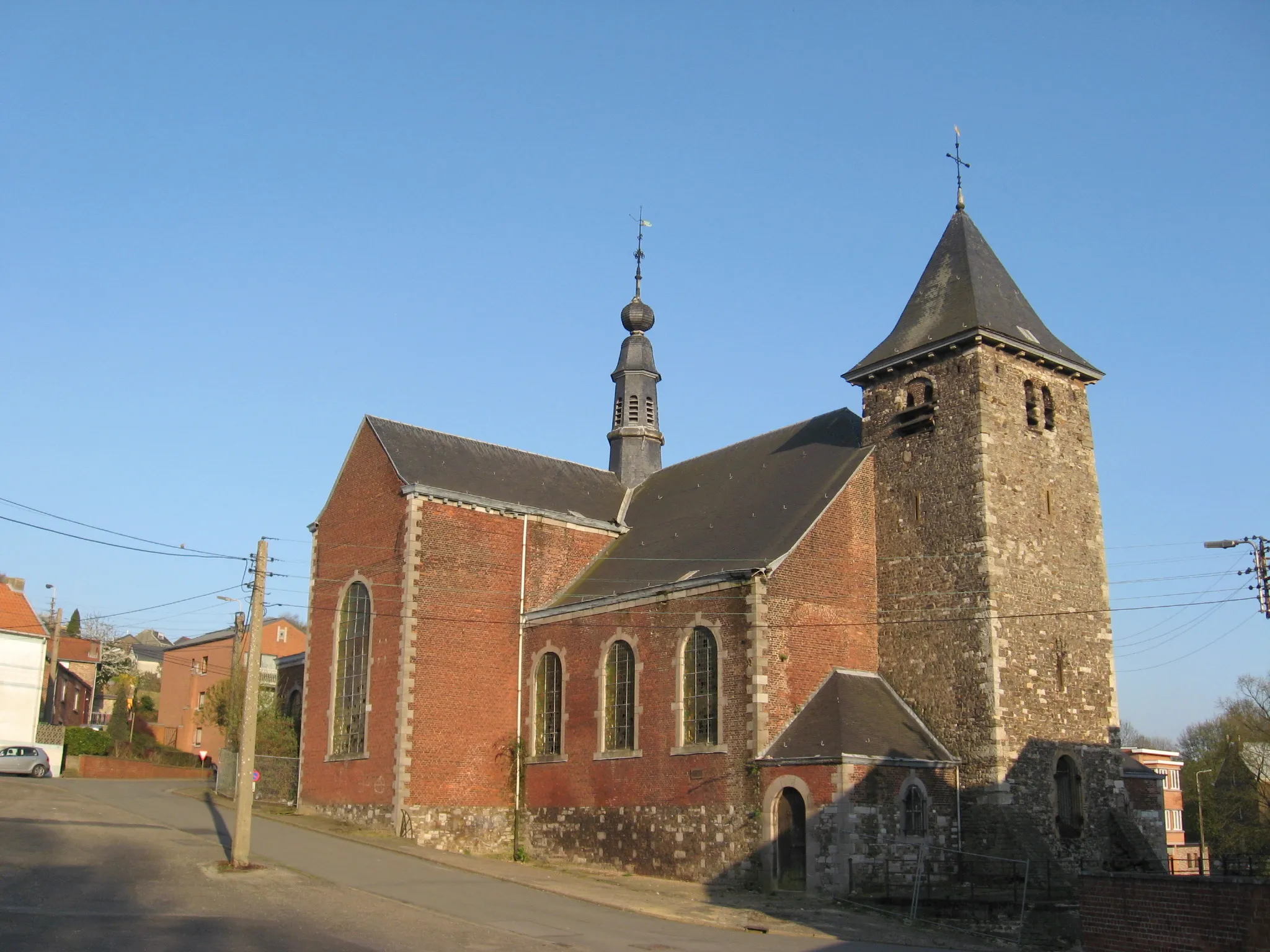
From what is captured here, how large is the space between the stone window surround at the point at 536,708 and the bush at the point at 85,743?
19954mm

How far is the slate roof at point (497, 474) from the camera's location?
30.1 meters

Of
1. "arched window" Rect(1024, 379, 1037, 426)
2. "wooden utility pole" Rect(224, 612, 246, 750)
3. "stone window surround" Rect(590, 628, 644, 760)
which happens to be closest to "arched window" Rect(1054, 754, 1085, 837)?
A: "arched window" Rect(1024, 379, 1037, 426)

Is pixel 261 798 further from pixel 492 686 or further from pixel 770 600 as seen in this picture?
pixel 770 600

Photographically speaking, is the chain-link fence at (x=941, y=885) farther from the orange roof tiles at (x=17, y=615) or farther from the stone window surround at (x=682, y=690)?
the orange roof tiles at (x=17, y=615)

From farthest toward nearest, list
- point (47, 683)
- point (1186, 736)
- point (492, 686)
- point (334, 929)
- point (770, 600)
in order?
1. point (1186, 736)
2. point (47, 683)
3. point (492, 686)
4. point (770, 600)
5. point (334, 929)

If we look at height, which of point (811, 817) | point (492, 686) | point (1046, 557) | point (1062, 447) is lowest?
point (811, 817)

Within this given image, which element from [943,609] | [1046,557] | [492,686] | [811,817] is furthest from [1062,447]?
[492,686]

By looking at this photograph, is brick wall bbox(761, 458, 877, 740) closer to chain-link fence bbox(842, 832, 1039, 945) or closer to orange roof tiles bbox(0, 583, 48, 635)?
chain-link fence bbox(842, 832, 1039, 945)

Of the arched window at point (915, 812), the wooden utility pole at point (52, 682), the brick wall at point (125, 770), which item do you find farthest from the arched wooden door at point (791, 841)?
the wooden utility pole at point (52, 682)

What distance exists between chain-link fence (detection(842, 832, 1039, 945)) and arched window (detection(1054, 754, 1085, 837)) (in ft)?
6.86

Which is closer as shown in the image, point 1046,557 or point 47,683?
point 1046,557

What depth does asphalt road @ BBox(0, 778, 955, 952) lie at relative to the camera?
47.1 ft

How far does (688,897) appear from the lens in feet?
69.1

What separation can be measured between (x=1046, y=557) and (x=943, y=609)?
2436 mm
